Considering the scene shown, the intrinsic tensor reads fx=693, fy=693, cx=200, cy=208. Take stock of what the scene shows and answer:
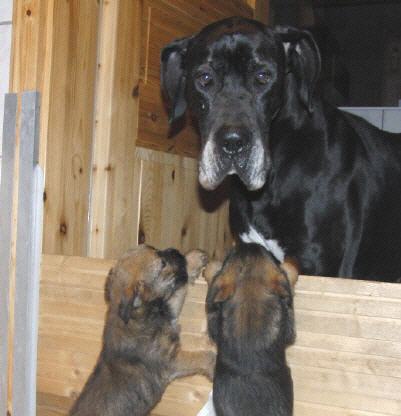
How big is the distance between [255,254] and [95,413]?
0.82 metres

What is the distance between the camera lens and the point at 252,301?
2.46 meters

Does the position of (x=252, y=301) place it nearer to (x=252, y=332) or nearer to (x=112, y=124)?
(x=252, y=332)

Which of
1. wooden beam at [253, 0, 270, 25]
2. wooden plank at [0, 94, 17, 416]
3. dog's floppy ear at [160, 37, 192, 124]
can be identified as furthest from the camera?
wooden beam at [253, 0, 270, 25]

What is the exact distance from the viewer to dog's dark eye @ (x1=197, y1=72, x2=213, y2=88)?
3.02 m

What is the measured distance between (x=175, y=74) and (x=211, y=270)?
3.72ft

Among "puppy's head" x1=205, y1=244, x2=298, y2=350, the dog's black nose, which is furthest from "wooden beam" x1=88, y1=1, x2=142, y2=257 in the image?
"puppy's head" x1=205, y1=244, x2=298, y2=350

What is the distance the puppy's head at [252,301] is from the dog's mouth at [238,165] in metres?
0.44

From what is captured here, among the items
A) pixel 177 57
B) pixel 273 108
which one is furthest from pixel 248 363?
pixel 177 57

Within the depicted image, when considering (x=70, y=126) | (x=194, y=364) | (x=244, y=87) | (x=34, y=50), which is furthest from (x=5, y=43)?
(x=194, y=364)

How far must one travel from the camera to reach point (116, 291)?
2.74 meters

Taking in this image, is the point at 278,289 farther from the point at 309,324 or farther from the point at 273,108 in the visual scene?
the point at 273,108

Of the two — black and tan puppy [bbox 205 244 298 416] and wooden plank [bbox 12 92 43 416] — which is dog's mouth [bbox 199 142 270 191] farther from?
wooden plank [bbox 12 92 43 416]

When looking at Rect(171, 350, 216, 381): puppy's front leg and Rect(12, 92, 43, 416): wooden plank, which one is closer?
Rect(171, 350, 216, 381): puppy's front leg

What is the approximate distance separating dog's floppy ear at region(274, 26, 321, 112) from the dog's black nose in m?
0.42
